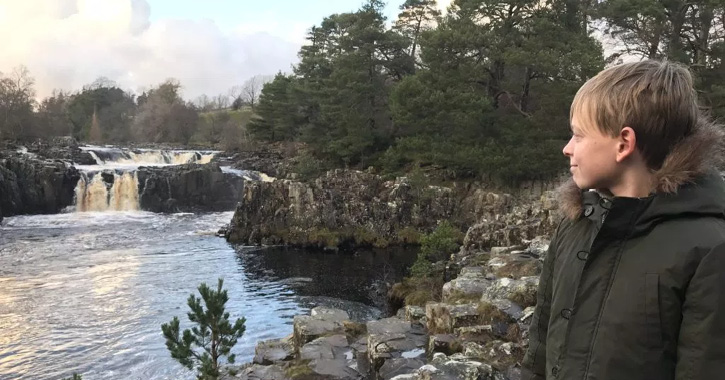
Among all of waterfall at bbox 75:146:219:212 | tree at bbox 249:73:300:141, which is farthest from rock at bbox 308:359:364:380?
tree at bbox 249:73:300:141

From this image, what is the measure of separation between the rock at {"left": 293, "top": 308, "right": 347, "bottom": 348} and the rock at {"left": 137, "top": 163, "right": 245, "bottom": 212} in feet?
75.2

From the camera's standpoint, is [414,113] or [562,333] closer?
[562,333]

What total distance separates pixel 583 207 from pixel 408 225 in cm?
2129

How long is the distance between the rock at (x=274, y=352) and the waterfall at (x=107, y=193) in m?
23.4

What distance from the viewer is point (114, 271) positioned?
17.1 metres

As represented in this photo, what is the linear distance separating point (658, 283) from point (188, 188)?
31116 millimetres

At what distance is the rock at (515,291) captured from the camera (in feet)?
24.0

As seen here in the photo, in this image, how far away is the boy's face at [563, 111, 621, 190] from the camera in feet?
5.48

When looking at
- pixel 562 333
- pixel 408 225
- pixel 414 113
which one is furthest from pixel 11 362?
pixel 414 113

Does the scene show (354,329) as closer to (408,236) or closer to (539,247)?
(539,247)

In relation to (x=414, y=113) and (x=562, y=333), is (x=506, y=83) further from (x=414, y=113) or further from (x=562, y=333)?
(x=562, y=333)

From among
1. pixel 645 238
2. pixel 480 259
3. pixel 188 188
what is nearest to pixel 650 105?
pixel 645 238

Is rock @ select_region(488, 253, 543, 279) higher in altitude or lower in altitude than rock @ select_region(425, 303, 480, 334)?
higher

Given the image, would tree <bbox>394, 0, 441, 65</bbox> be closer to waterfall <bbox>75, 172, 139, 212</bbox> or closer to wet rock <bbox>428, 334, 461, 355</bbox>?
waterfall <bbox>75, 172, 139, 212</bbox>
